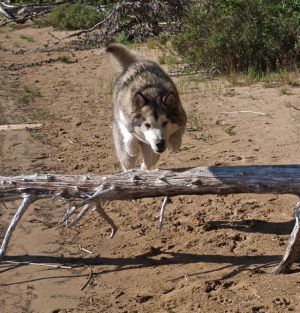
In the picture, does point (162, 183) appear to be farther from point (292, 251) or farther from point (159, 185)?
point (292, 251)

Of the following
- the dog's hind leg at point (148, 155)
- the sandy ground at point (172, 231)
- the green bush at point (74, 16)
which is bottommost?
the green bush at point (74, 16)

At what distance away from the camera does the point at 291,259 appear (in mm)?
5508

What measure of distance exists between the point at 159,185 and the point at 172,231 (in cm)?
134

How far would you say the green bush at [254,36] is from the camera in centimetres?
1226

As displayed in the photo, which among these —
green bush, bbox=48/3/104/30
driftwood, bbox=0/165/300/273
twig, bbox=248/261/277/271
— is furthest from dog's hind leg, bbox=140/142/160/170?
green bush, bbox=48/3/104/30

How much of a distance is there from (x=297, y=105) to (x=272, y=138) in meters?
1.51

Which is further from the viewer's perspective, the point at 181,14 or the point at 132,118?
the point at 181,14

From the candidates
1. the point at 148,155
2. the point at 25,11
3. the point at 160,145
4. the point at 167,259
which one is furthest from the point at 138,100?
the point at 25,11

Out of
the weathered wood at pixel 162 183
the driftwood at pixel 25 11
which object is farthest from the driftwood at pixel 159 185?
the driftwood at pixel 25 11

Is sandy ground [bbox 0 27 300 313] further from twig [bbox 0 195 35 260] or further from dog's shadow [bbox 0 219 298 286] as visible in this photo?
twig [bbox 0 195 35 260]

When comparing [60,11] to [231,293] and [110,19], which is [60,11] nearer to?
[110,19]

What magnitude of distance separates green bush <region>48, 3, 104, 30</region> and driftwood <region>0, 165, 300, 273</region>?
13.9 metres

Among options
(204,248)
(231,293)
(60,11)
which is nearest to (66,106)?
(204,248)

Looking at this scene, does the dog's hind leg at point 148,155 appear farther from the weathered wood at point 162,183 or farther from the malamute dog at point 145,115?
the weathered wood at point 162,183
